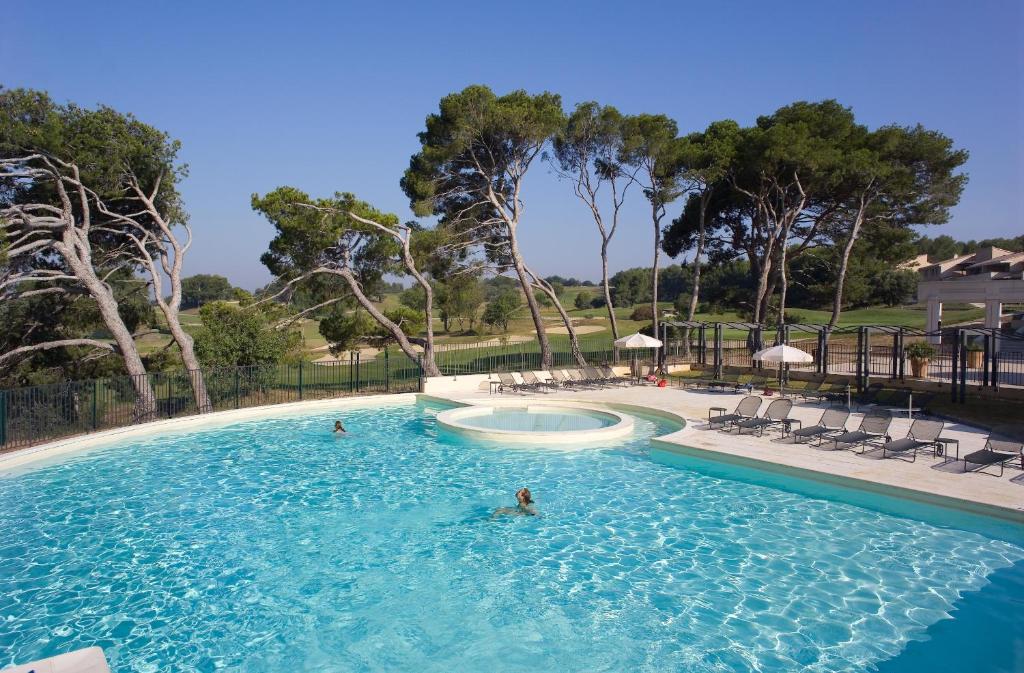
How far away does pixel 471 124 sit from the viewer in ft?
78.5

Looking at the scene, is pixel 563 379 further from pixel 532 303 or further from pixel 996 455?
pixel 996 455

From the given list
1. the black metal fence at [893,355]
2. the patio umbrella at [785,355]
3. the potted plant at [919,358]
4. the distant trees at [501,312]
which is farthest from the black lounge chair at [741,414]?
the distant trees at [501,312]

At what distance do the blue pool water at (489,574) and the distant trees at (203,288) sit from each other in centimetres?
9704

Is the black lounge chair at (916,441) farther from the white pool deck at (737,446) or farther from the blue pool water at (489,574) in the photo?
the blue pool water at (489,574)

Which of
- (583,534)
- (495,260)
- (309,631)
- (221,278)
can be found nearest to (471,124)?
(495,260)

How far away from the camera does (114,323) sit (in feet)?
61.4

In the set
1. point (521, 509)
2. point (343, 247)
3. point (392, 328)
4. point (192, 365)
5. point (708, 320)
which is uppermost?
point (343, 247)

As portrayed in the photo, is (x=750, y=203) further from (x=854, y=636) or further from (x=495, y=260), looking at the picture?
(x=854, y=636)

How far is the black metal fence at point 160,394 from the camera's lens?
13071mm

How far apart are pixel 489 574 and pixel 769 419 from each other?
8495mm

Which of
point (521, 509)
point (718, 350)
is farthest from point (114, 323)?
point (718, 350)

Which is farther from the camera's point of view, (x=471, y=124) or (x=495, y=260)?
(x=495, y=260)

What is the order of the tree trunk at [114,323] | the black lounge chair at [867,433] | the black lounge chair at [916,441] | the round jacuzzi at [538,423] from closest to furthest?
the black lounge chair at [916,441] < the black lounge chair at [867,433] < the round jacuzzi at [538,423] < the tree trunk at [114,323]

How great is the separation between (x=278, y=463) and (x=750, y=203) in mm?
23963
